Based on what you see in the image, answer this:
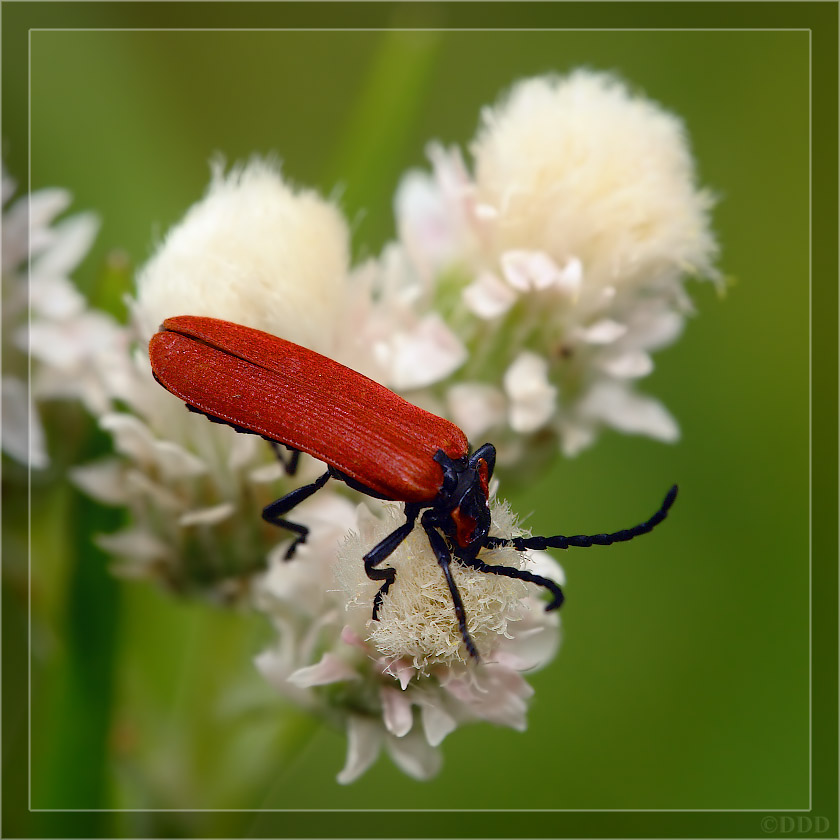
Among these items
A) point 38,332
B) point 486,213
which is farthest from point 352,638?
point 38,332

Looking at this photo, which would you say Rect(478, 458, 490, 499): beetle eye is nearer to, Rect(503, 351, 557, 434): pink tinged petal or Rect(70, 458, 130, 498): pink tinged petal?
Rect(503, 351, 557, 434): pink tinged petal

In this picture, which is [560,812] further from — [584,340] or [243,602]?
[584,340]

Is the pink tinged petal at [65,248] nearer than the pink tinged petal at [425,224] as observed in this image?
No

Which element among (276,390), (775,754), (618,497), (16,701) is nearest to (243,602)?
(276,390)

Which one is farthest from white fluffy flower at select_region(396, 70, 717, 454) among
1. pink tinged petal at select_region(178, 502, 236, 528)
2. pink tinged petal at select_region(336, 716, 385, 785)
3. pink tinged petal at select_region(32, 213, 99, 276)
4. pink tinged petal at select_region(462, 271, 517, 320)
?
pink tinged petal at select_region(32, 213, 99, 276)

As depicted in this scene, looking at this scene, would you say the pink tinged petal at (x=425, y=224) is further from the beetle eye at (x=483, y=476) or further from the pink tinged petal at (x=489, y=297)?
the beetle eye at (x=483, y=476)

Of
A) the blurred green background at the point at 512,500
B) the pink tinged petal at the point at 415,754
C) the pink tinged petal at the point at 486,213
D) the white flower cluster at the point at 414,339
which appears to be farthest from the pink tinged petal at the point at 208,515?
the pink tinged petal at the point at 486,213
